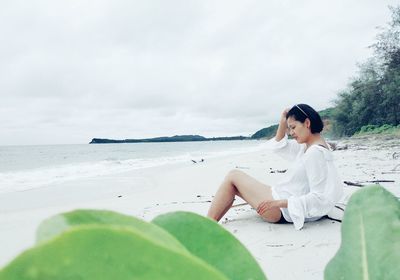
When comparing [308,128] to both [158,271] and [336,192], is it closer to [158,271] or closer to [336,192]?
[336,192]

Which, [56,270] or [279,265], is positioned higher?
[56,270]

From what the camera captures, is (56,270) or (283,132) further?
(283,132)

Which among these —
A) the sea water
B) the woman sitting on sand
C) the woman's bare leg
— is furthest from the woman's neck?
the sea water

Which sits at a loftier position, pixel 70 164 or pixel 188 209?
pixel 70 164

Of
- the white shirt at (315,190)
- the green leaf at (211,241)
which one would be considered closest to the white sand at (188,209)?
the white shirt at (315,190)

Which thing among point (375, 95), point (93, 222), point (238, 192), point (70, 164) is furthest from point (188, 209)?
point (375, 95)

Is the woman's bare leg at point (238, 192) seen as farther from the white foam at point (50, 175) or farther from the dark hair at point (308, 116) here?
the white foam at point (50, 175)

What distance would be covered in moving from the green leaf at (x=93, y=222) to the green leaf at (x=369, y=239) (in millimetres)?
173

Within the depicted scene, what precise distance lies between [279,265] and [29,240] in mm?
2257

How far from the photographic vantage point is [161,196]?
221 inches

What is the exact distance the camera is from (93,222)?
15 centimetres

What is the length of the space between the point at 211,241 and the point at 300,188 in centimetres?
369

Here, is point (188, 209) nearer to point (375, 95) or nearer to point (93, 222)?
point (93, 222)

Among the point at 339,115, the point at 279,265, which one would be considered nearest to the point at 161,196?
the point at 279,265
